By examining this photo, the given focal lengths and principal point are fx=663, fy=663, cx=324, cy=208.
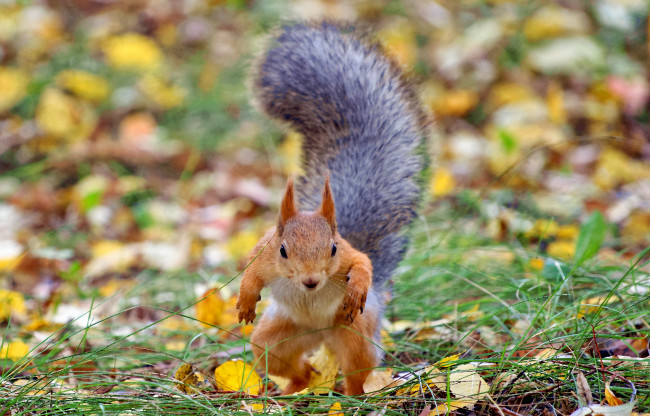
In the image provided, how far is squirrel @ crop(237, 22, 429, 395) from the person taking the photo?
1.14 metres

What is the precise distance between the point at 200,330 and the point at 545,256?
888mm

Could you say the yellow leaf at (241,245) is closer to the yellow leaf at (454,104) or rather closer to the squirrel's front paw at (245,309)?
the squirrel's front paw at (245,309)

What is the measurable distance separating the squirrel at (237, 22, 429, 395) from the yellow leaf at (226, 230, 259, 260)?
77 cm

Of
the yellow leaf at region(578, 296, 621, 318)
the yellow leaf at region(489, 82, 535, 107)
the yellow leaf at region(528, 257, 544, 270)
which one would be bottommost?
the yellow leaf at region(528, 257, 544, 270)

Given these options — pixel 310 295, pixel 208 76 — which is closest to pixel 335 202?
pixel 310 295

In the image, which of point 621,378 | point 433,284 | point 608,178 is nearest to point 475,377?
point 621,378

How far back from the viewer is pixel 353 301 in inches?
43.6

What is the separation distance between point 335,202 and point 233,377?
412 mm

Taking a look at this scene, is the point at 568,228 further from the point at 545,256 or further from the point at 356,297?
the point at 356,297

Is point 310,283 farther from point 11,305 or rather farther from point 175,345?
point 11,305

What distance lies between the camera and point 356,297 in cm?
110

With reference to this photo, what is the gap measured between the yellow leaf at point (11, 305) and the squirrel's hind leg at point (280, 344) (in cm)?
77

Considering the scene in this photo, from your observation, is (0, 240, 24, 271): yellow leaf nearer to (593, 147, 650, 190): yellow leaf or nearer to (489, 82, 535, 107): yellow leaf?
(593, 147, 650, 190): yellow leaf

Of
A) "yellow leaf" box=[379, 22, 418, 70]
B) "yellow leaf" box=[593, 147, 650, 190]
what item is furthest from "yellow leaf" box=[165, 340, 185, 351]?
"yellow leaf" box=[379, 22, 418, 70]
